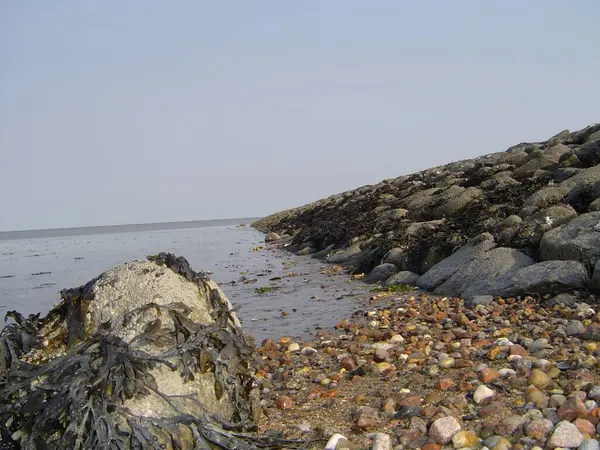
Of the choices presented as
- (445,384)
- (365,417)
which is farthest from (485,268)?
(365,417)

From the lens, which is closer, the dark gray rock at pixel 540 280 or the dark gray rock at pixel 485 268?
the dark gray rock at pixel 540 280

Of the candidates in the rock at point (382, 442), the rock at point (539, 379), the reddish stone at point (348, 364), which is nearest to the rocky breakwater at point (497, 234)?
the reddish stone at point (348, 364)

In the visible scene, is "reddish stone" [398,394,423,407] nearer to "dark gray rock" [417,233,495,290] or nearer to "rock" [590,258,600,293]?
"rock" [590,258,600,293]

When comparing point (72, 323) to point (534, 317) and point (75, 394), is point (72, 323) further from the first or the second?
point (534, 317)

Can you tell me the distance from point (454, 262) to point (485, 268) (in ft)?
2.93

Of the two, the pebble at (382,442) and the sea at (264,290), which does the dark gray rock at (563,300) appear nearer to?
the sea at (264,290)

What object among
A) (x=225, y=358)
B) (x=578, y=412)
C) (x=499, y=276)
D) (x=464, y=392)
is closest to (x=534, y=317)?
(x=499, y=276)

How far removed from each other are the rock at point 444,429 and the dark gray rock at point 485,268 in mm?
4069

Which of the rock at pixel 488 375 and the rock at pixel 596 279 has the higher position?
the rock at pixel 596 279

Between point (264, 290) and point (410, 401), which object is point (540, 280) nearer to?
point (410, 401)

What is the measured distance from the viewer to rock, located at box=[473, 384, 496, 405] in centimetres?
346

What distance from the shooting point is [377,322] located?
616 centimetres

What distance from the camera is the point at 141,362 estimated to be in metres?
2.90

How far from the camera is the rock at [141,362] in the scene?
2.70 metres
